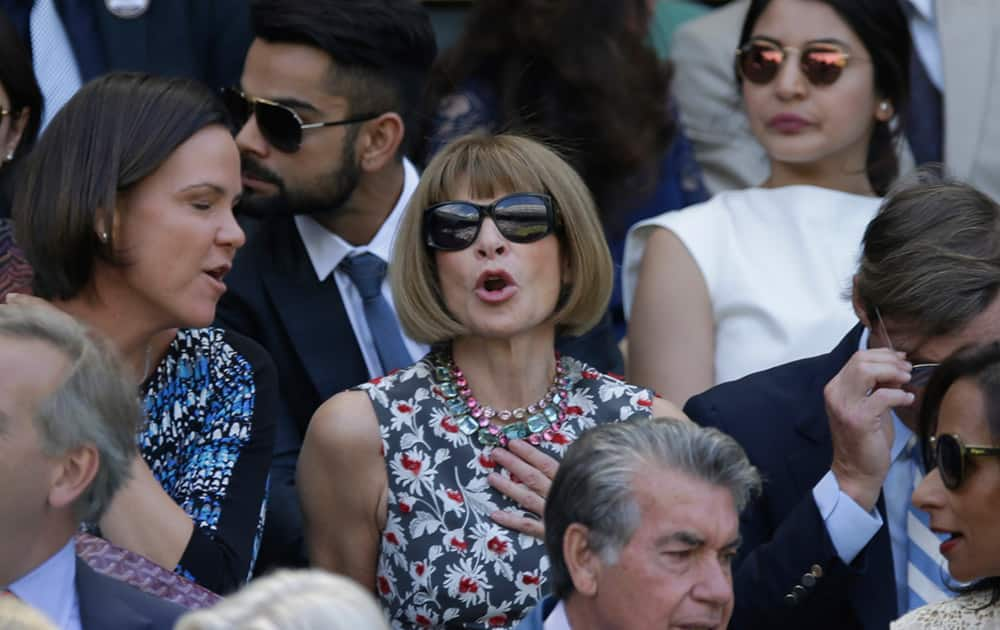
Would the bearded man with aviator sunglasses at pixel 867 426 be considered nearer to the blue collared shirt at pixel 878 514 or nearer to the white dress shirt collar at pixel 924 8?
the blue collared shirt at pixel 878 514

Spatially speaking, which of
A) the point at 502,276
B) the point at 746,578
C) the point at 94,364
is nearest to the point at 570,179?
the point at 502,276

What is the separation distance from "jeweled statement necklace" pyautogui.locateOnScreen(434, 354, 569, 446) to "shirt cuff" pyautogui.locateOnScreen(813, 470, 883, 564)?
2.01ft

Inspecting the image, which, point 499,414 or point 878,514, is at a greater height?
point 499,414

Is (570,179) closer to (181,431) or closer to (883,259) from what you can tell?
(883,259)

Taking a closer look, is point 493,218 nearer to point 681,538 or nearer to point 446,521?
point 446,521

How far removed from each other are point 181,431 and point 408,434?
1.70ft

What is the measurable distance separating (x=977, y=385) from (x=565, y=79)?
8.46ft

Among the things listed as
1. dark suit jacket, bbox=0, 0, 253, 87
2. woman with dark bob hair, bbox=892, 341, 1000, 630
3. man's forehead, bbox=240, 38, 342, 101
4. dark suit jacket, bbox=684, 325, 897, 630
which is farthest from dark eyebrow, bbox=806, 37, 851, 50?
woman with dark bob hair, bbox=892, 341, 1000, 630

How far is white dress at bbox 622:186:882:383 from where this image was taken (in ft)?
16.4

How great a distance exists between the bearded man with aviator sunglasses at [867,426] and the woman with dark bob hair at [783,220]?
617 millimetres

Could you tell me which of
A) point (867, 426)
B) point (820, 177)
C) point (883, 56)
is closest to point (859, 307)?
point (867, 426)

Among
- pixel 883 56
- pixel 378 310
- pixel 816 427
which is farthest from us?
pixel 883 56

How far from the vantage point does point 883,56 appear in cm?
539

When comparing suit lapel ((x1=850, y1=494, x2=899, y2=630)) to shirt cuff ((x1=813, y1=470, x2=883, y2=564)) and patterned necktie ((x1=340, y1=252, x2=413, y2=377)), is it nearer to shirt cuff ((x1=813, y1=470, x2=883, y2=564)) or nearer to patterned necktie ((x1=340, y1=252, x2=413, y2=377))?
shirt cuff ((x1=813, y1=470, x2=883, y2=564))
